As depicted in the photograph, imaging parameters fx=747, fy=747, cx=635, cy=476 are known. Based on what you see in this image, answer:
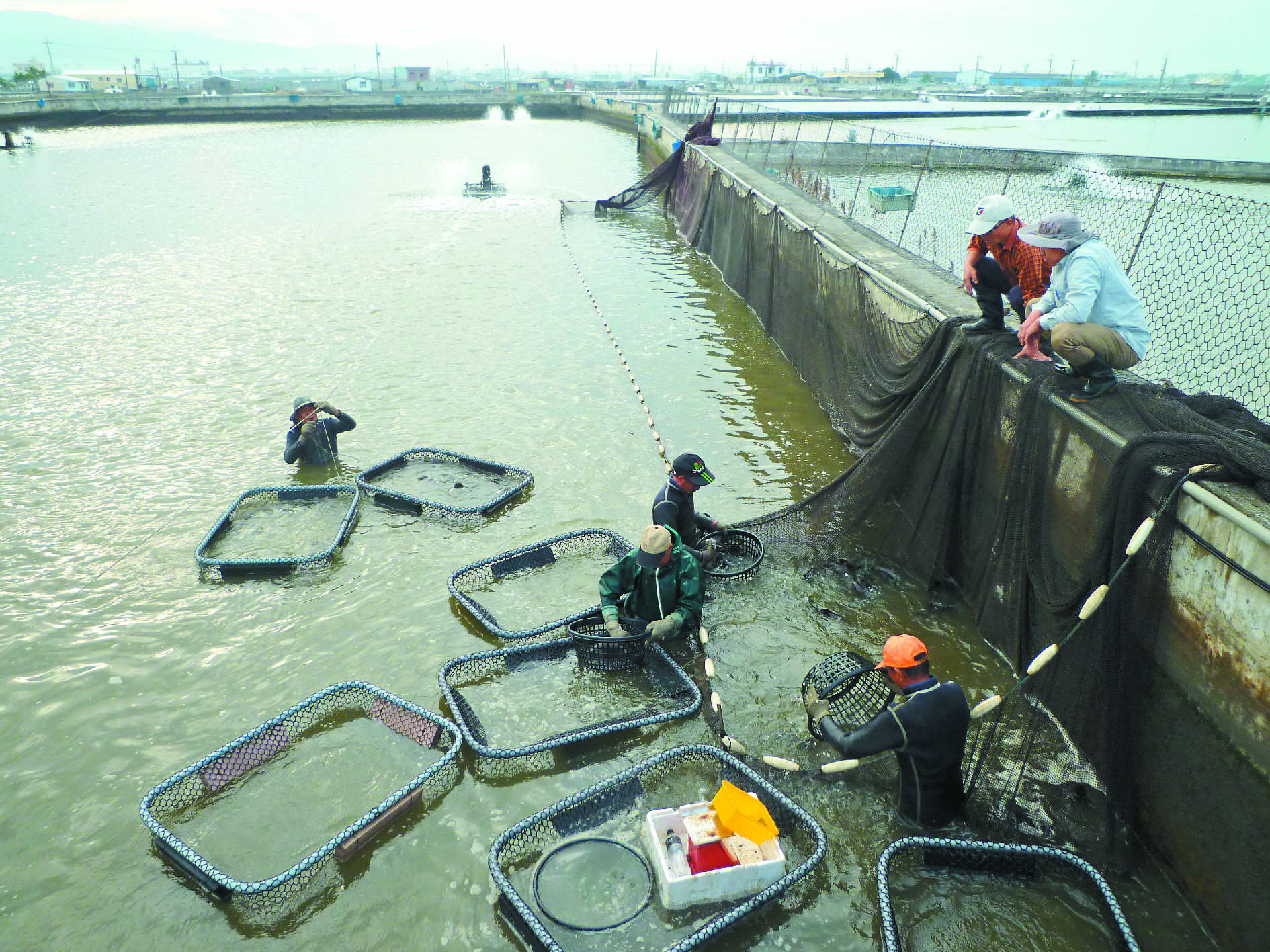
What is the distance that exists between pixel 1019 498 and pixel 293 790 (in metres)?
5.56

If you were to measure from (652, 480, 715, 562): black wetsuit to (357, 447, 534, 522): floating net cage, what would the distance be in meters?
2.50

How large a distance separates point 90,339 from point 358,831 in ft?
42.0

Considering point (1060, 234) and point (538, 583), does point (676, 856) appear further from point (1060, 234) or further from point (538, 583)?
point (1060, 234)

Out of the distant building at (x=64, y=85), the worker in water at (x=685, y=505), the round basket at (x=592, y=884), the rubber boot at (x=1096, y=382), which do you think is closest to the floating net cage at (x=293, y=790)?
the round basket at (x=592, y=884)

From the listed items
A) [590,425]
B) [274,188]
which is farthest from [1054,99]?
[590,425]

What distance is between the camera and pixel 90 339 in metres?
13.3

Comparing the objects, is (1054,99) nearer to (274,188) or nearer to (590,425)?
(274,188)

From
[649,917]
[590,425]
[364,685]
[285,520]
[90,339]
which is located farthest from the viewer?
[90,339]

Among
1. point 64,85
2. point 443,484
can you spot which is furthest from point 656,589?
point 64,85

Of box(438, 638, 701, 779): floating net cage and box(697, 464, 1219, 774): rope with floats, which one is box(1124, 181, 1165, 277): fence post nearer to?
box(697, 464, 1219, 774): rope with floats

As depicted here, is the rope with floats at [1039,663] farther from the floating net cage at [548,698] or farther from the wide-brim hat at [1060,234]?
the wide-brim hat at [1060,234]

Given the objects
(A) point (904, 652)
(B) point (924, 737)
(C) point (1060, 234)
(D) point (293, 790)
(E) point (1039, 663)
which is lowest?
(D) point (293, 790)

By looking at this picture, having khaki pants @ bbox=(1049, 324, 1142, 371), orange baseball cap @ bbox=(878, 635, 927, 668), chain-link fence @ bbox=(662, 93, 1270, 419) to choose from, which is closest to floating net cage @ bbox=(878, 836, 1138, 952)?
orange baseball cap @ bbox=(878, 635, 927, 668)

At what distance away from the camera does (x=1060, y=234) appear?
527cm
